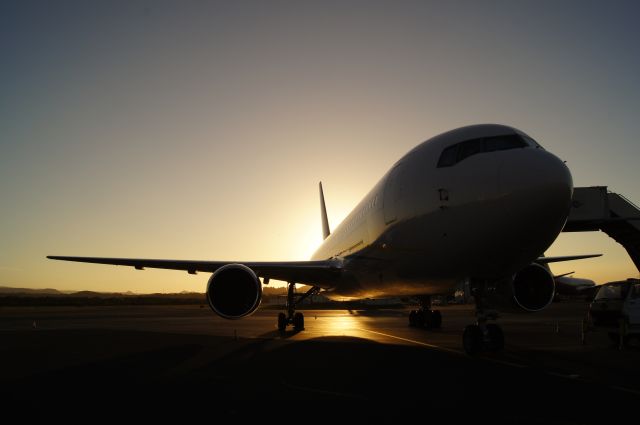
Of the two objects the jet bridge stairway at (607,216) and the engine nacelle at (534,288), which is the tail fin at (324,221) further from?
the engine nacelle at (534,288)

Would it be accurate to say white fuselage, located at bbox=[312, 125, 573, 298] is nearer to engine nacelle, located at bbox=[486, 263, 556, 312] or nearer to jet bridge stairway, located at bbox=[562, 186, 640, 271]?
engine nacelle, located at bbox=[486, 263, 556, 312]

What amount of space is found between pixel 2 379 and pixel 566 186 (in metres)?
8.30

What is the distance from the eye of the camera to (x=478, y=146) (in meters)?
8.19

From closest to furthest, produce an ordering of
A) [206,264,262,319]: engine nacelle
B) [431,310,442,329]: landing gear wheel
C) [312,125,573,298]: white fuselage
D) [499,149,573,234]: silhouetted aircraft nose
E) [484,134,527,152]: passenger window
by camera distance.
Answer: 1. [499,149,573,234]: silhouetted aircraft nose
2. [312,125,573,298]: white fuselage
3. [484,134,527,152]: passenger window
4. [206,264,262,319]: engine nacelle
5. [431,310,442,329]: landing gear wheel

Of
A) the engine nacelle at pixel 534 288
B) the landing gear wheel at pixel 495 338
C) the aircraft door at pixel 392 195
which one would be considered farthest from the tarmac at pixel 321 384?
the aircraft door at pixel 392 195

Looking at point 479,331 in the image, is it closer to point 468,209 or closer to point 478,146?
→ point 468,209

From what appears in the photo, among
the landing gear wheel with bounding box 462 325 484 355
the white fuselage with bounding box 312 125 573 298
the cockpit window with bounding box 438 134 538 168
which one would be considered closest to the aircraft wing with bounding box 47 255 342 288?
the white fuselage with bounding box 312 125 573 298

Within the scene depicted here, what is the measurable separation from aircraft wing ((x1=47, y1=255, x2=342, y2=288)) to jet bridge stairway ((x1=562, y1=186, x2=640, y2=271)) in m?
9.20

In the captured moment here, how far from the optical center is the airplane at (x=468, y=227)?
7.15m

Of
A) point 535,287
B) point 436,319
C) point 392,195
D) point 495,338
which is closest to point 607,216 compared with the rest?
point 436,319

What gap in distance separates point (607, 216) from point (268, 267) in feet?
42.7

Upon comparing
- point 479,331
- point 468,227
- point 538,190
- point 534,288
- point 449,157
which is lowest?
point 479,331

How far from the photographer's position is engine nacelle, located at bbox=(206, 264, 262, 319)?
1223 centimetres

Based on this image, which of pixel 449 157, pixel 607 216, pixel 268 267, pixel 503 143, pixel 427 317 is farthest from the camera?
pixel 607 216
